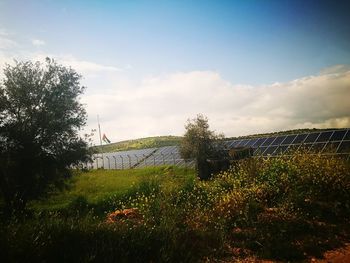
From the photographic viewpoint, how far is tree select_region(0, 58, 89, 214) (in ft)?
52.1

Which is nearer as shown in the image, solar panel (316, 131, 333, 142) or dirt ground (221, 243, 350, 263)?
dirt ground (221, 243, 350, 263)

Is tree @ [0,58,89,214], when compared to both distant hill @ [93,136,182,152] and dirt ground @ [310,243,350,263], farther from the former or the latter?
distant hill @ [93,136,182,152]

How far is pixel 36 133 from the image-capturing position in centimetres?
1678

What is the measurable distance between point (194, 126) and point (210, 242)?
69.8 feet

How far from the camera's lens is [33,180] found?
16.3 m

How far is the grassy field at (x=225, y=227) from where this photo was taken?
633 cm

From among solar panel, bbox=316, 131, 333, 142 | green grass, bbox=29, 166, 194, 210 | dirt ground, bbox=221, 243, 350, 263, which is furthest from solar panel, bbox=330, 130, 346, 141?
dirt ground, bbox=221, 243, 350, 263

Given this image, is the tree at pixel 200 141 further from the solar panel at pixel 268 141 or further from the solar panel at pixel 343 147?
the solar panel at pixel 343 147

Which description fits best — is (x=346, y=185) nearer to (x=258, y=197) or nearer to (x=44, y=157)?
(x=258, y=197)

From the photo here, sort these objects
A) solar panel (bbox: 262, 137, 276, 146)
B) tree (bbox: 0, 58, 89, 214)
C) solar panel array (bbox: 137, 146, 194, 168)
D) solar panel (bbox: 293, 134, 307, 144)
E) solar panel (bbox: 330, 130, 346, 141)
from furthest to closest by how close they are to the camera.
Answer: solar panel array (bbox: 137, 146, 194, 168), solar panel (bbox: 262, 137, 276, 146), solar panel (bbox: 293, 134, 307, 144), solar panel (bbox: 330, 130, 346, 141), tree (bbox: 0, 58, 89, 214)

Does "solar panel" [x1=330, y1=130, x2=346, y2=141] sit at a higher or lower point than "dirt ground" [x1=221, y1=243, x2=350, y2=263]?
higher

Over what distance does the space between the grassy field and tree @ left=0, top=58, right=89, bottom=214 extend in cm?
505

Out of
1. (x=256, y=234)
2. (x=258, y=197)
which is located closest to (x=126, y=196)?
(x=258, y=197)

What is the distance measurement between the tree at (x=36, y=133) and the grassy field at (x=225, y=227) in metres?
5.05
